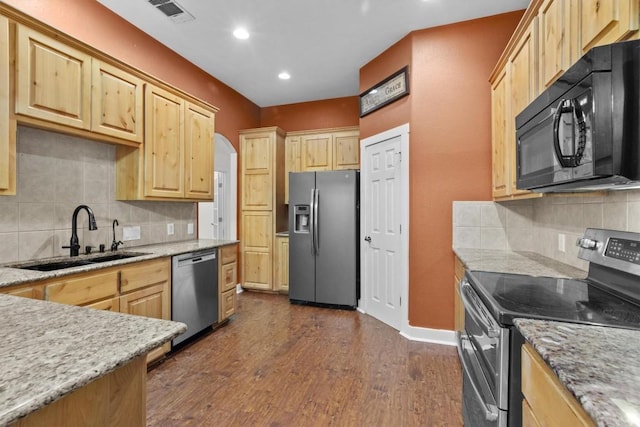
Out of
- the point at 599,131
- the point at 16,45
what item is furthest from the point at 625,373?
the point at 16,45

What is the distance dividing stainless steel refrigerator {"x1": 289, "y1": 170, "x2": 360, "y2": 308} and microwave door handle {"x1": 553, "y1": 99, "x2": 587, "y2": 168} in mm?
2769

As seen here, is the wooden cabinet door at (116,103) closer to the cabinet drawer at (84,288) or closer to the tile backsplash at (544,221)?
the cabinet drawer at (84,288)

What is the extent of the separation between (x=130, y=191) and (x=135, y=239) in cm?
49

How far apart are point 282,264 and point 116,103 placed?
2.82 m

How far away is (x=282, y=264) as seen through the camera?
4527 mm

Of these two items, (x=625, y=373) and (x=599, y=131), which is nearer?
(x=625, y=373)

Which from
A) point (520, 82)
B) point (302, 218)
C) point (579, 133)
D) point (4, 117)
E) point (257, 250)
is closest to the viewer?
point (579, 133)

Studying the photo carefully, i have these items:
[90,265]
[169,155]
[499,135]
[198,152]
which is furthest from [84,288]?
[499,135]

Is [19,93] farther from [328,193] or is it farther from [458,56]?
[458,56]

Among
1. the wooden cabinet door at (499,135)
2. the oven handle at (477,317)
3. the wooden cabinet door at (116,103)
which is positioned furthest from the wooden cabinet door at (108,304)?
the wooden cabinet door at (499,135)

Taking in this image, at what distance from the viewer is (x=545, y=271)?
181 centimetres

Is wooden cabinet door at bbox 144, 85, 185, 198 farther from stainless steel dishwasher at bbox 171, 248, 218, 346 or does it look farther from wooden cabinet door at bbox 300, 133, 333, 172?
wooden cabinet door at bbox 300, 133, 333, 172

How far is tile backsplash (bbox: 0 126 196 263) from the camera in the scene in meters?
2.09

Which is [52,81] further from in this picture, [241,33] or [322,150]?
[322,150]
